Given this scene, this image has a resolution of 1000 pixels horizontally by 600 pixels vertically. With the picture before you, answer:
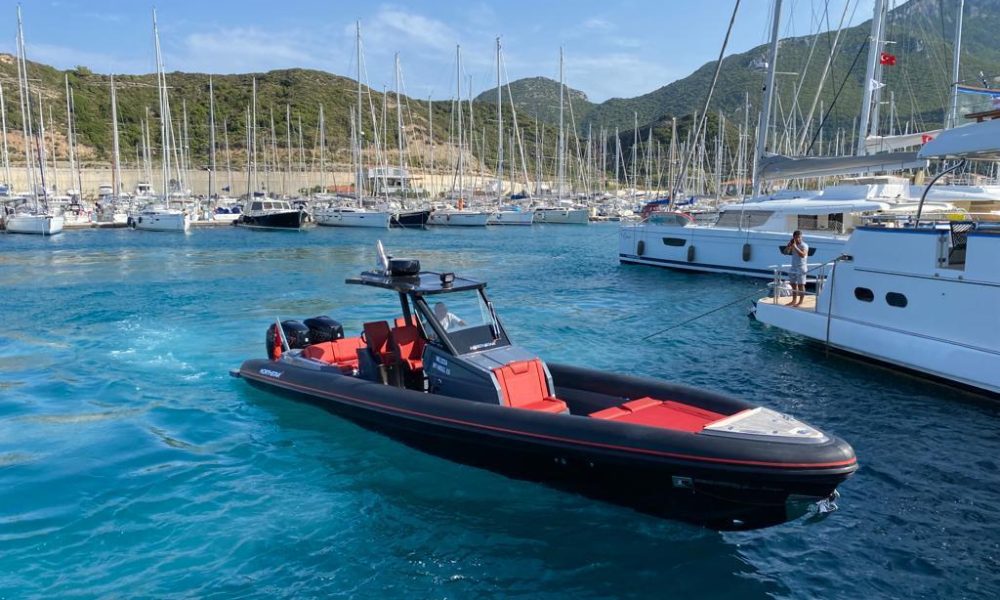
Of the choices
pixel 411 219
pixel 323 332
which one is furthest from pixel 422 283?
pixel 411 219

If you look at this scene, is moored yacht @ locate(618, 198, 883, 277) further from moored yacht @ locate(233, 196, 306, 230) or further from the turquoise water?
moored yacht @ locate(233, 196, 306, 230)

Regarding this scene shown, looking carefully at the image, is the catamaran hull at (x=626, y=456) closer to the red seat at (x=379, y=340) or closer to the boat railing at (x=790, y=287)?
the red seat at (x=379, y=340)

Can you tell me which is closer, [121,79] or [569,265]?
[569,265]

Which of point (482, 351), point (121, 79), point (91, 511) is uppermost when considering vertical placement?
point (121, 79)

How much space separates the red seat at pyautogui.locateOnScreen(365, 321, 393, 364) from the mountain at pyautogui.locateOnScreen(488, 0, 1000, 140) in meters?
17.4

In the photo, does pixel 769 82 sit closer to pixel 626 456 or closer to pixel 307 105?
pixel 626 456

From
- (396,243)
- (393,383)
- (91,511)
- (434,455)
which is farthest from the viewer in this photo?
(396,243)

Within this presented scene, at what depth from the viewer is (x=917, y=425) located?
994cm

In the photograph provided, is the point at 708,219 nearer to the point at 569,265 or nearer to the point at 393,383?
the point at 569,265

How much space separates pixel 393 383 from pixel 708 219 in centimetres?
2712

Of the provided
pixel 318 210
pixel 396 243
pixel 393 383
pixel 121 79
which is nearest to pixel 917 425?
pixel 393 383

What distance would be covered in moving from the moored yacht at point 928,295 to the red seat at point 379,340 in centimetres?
914

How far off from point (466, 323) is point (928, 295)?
851cm

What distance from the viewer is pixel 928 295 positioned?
11.9 m
